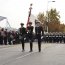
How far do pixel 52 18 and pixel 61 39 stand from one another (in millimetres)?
42007

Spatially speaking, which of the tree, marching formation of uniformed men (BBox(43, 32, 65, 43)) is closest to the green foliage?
the tree

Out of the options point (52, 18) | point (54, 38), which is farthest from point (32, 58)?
point (52, 18)

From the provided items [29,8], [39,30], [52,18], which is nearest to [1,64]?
[39,30]

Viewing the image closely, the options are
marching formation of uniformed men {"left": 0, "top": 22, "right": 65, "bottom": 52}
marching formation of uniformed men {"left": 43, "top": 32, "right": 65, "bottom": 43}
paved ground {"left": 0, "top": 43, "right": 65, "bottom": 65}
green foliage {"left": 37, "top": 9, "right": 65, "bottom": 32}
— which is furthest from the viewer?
green foliage {"left": 37, "top": 9, "right": 65, "bottom": 32}

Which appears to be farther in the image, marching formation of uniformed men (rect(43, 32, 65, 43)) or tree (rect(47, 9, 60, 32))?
tree (rect(47, 9, 60, 32))

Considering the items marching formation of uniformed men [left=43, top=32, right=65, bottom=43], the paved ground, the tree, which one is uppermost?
the tree

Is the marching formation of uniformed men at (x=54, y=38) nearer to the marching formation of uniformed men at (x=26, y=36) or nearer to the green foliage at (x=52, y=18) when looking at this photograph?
the marching formation of uniformed men at (x=26, y=36)

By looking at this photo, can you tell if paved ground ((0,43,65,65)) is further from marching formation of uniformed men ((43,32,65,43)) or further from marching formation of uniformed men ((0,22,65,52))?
marching formation of uniformed men ((43,32,65,43))

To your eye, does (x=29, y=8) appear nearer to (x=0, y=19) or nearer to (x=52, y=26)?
(x=0, y=19)

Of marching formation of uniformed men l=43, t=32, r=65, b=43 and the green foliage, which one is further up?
the green foliage

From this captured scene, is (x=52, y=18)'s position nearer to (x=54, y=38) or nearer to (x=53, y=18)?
(x=53, y=18)

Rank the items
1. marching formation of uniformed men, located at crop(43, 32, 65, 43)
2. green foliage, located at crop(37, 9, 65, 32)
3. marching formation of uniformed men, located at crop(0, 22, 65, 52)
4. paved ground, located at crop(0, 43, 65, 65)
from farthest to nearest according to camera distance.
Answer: green foliage, located at crop(37, 9, 65, 32) < marching formation of uniformed men, located at crop(43, 32, 65, 43) < marching formation of uniformed men, located at crop(0, 22, 65, 52) < paved ground, located at crop(0, 43, 65, 65)

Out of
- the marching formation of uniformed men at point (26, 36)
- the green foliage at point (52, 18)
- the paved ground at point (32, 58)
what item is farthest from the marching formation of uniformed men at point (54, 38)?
the green foliage at point (52, 18)

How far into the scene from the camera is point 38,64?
1515 cm
